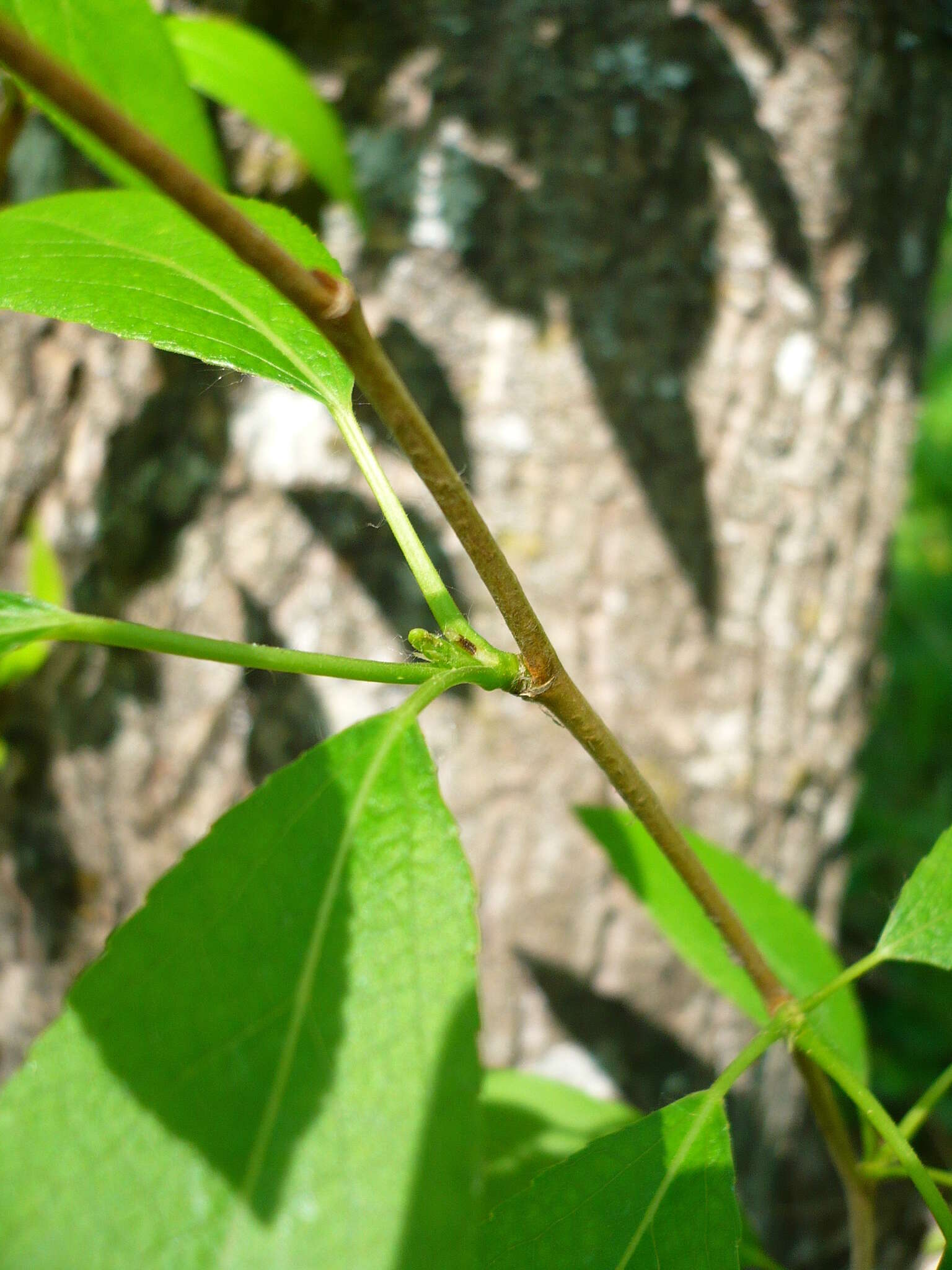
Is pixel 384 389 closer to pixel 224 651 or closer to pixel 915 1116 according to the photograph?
pixel 224 651

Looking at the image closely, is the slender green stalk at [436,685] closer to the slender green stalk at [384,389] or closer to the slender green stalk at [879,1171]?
the slender green stalk at [384,389]

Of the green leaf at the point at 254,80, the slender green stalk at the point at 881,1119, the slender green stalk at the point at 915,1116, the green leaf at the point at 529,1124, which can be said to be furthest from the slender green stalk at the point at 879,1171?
the green leaf at the point at 254,80

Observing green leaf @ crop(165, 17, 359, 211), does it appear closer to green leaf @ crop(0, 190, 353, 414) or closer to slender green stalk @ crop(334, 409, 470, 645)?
green leaf @ crop(0, 190, 353, 414)

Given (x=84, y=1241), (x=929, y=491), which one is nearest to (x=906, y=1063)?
(x=84, y=1241)

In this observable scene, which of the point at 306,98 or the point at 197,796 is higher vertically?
the point at 306,98

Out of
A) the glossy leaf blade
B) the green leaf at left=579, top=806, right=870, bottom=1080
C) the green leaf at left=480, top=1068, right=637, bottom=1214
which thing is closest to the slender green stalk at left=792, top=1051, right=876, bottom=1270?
the green leaf at left=579, top=806, right=870, bottom=1080

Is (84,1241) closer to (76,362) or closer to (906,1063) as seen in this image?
(76,362)

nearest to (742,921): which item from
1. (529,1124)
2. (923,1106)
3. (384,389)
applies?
(923,1106)
